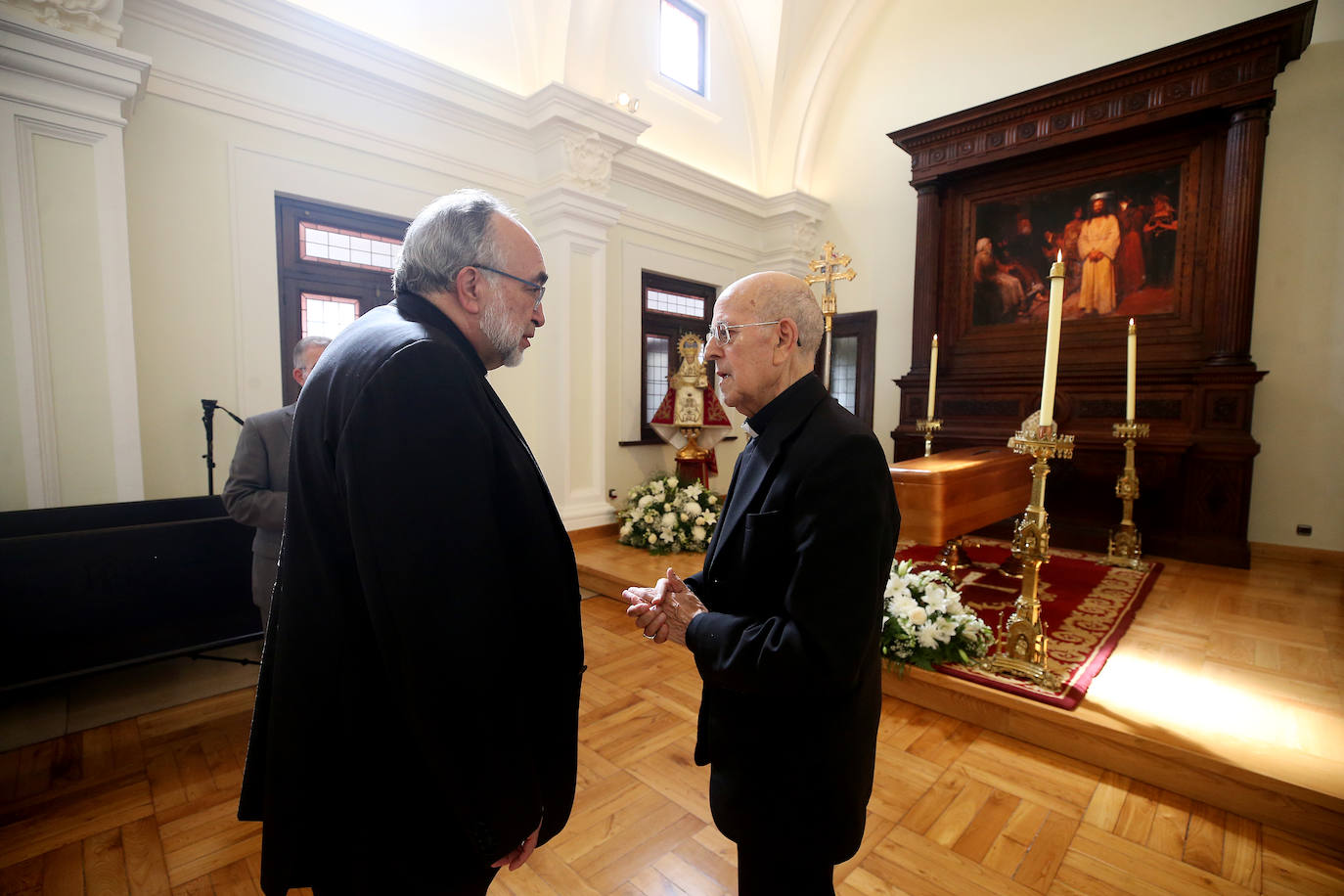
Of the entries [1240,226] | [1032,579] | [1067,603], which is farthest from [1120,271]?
[1032,579]

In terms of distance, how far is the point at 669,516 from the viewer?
601 centimetres

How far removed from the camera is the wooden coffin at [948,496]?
364 centimetres

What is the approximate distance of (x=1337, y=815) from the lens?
210 cm

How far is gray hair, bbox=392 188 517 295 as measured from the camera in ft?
3.90

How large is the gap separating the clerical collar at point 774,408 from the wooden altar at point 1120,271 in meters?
6.12

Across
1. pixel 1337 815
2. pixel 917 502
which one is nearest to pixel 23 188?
pixel 917 502

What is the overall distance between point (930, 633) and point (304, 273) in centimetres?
516

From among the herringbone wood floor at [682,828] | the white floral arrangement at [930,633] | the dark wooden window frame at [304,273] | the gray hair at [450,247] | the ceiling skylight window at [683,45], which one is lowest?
the herringbone wood floor at [682,828]

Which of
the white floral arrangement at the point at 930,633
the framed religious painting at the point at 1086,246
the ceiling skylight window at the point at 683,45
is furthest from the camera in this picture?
the ceiling skylight window at the point at 683,45

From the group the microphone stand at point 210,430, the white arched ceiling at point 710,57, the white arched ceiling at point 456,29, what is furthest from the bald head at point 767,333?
the white arched ceiling at point 710,57

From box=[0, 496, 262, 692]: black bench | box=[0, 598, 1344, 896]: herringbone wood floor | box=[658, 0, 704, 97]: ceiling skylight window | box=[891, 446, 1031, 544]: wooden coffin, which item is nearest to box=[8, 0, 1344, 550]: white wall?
box=[658, 0, 704, 97]: ceiling skylight window

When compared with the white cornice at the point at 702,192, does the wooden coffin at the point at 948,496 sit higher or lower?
lower

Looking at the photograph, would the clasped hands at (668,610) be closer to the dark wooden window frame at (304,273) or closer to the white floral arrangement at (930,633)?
the white floral arrangement at (930,633)

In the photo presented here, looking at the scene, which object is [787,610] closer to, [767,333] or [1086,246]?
[767,333]
